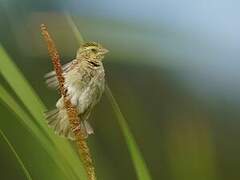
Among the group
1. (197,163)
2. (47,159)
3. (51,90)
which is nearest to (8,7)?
(51,90)

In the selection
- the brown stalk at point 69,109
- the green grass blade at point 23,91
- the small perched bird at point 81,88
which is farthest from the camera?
the small perched bird at point 81,88

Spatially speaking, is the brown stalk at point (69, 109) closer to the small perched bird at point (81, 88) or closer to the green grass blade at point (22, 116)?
the green grass blade at point (22, 116)

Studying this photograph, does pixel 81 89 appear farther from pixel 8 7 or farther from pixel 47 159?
pixel 8 7

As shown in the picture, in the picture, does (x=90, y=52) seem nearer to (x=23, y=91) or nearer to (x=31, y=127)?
(x=23, y=91)

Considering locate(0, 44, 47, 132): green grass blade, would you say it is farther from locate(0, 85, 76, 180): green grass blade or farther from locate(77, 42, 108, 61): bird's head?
locate(77, 42, 108, 61): bird's head

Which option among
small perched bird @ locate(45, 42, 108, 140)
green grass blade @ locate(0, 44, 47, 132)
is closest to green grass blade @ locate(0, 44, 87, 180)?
green grass blade @ locate(0, 44, 47, 132)

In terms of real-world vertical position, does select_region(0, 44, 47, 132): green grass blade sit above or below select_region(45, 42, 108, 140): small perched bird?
above

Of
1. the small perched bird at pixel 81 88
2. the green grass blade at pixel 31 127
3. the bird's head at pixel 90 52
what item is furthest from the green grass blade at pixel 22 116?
the bird's head at pixel 90 52

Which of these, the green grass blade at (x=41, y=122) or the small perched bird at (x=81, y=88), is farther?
the small perched bird at (x=81, y=88)

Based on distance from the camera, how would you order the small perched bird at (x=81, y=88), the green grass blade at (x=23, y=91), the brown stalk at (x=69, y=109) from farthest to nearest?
1. the small perched bird at (x=81, y=88)
2. the green grass blade at (x=23, y=91)
3. the brown stalk at (x=69, y=109)
